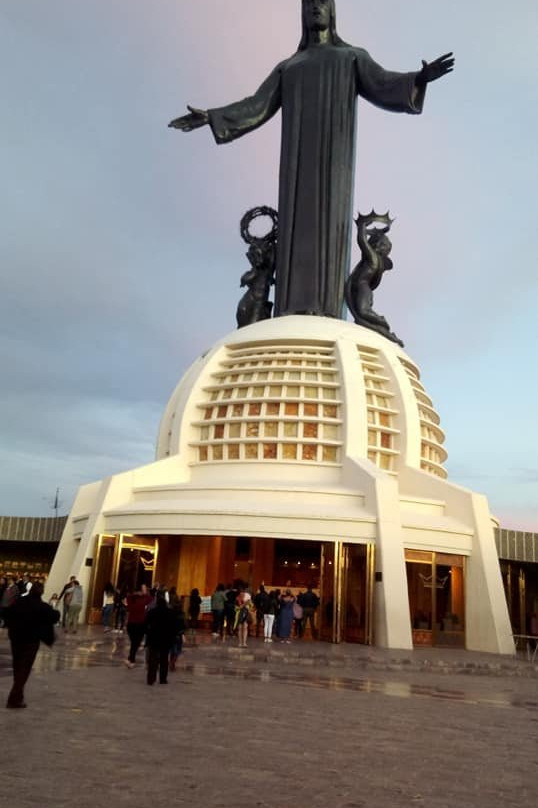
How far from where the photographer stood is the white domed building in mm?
22641

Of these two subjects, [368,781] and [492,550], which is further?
[492,550]

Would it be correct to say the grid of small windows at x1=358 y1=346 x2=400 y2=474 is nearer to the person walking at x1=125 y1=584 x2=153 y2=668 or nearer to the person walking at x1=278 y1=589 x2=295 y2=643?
the person walking at x1=278 y1=589 x2=295 y2=643

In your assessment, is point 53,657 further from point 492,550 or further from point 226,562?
point 492,550

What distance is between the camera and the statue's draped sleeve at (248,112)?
134 ft

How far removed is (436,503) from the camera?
26.4 metres

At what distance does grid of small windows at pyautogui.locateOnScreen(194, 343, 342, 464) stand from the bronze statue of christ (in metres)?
8.49

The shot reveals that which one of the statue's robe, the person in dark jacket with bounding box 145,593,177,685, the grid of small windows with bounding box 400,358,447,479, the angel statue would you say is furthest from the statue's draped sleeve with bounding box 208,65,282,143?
the person in dark jacket with bounding box 145,593,177,685

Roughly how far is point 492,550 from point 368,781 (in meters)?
20.2

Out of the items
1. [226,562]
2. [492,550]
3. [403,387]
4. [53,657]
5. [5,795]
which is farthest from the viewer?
[403,387]

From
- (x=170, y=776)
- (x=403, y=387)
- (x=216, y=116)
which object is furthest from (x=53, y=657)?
(x=216, y=116)

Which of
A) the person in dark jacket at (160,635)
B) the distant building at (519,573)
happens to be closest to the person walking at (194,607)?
the person in dark jacket at (160,635)

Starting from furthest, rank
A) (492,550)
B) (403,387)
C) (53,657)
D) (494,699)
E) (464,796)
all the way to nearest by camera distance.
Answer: (403,387) < (492,550) < (53,657) < (494,699) < (464,796)

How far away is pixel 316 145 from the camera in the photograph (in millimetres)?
40312

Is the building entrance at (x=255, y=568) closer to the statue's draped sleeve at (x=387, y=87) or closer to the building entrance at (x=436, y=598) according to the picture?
the building entrance at (x=436, y=598)
